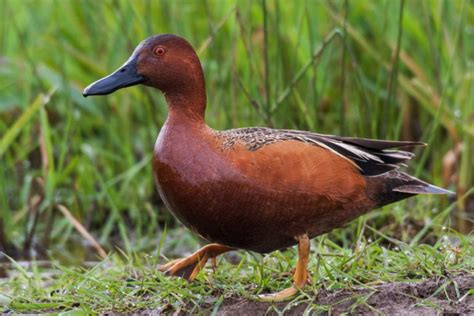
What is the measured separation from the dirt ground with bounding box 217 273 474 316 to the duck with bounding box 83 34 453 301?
0.32 ft

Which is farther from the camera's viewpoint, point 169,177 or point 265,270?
point 265,270

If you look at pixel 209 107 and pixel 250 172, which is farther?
pixel 209 107

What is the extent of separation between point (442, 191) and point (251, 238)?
2.91 ft

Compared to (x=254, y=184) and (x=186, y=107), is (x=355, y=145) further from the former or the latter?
(x=186, y=107)

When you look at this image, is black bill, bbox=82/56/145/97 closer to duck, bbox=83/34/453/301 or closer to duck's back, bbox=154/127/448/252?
duck, bbox=83/34/453/301

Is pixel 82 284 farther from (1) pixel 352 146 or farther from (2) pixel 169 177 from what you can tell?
(1) pixel 352 146

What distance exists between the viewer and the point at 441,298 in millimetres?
4059

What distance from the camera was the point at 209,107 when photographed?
707 centimetres

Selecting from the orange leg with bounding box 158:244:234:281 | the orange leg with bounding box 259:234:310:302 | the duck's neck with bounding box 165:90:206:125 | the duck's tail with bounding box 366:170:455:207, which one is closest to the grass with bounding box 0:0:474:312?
the orange leg with bounding box 158:244:234:281

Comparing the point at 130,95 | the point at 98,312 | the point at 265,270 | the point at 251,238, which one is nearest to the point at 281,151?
the point at 251,238

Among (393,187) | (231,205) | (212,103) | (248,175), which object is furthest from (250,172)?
(212,103)

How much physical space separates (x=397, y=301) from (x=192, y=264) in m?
0.95

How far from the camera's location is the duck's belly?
13.3 feet

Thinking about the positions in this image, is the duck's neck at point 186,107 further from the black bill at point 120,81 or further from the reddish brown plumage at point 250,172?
the black bill at point 120,81
